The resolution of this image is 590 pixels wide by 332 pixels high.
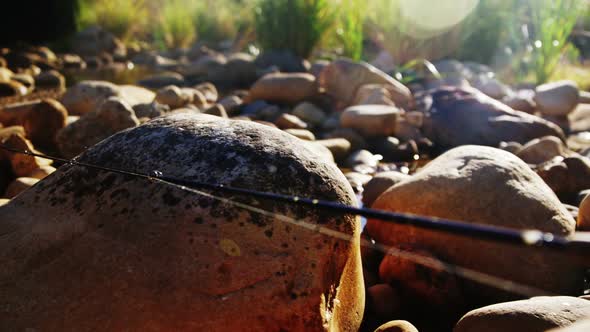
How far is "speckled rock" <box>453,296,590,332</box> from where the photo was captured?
1.63 m

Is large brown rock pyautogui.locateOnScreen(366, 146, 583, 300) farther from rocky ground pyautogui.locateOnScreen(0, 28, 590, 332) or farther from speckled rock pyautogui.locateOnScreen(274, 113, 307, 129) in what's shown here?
speckled rock pyautogui.locateOnScreen(274, 113, 307, 129)

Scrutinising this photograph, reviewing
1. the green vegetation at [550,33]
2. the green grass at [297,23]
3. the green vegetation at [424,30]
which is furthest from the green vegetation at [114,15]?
the green vegetation at [550,33]

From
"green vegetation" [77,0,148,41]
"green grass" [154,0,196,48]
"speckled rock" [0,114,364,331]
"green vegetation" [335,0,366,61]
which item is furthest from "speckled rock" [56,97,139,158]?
"green vegetation" [77,0,148,41]

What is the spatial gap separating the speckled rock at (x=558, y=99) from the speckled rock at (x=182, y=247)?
5488 millimetres

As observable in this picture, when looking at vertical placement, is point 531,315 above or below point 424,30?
above

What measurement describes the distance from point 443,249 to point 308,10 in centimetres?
803

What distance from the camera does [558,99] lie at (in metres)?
6.37

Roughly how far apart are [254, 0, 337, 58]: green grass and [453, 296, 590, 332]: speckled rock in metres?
8.67

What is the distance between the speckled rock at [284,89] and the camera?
689 centimetres

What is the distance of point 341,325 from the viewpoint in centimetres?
173

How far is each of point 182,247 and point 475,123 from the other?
4.61 meters

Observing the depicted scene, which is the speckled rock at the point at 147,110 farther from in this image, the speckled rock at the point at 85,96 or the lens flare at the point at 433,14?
the lens flare at the point at 433,14

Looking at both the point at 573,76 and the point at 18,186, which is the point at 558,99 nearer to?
the point at 573,76

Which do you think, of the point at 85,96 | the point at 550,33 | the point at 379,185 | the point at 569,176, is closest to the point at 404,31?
the point at 550,33
